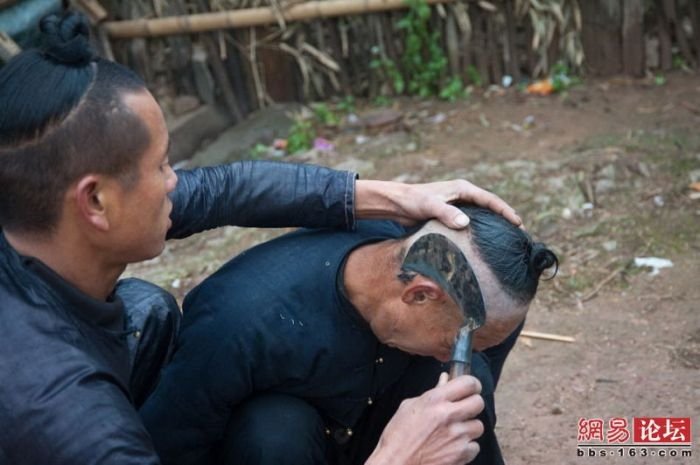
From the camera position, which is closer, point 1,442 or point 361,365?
point 1,442

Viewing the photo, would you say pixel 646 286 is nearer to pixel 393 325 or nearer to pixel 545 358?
pixel 545 358

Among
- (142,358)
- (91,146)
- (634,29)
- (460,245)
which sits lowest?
(634,29)

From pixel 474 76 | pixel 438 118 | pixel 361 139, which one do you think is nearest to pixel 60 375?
pixel 361 139

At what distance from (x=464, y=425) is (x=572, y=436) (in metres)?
1.37

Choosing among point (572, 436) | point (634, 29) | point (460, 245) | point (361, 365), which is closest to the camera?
point (460, 245)

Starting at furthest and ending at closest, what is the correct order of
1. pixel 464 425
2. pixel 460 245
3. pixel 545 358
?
pixel 545 358
pixel 460 245
pixel 464 425

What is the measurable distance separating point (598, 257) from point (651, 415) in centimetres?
110

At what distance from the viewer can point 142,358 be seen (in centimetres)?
246

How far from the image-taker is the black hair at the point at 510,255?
85.4 inches

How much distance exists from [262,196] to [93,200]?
82 cm

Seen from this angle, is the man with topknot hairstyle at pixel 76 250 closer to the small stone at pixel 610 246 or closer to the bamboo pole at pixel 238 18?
the small stone at pixel 610 246

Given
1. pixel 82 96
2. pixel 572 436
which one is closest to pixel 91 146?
pixel 82 96

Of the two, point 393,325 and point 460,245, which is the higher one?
point 460,245

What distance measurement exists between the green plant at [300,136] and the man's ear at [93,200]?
13.3ft
